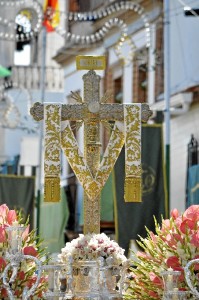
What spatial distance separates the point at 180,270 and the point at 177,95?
18.6 metres

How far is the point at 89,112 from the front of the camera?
17281 millimetres

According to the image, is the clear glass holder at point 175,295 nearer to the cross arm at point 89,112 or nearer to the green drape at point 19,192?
the cross arm at point 89,112

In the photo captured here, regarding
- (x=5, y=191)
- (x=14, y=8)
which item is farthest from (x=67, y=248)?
(x=14, y=8)

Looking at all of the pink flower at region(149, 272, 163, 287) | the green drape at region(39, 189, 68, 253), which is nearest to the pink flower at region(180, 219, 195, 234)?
the pink flower at region(149, 272, 163, 287)

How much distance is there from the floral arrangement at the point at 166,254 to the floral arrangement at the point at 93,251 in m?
0.29

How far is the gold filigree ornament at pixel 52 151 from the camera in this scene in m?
17.0

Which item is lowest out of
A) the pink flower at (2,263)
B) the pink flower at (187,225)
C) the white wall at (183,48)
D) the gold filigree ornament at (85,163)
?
the pink flower at (2,263)

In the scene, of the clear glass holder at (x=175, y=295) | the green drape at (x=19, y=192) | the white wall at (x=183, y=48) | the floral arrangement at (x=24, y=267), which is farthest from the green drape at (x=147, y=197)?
the clear glass holder at (x=175, y=295)

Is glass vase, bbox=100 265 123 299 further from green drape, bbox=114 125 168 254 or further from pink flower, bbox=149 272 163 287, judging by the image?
green drape, bbox=114 125 168 254

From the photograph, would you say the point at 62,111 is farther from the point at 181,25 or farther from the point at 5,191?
the point at 5,191

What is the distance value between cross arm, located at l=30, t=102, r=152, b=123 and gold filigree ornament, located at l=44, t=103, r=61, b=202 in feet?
0.22

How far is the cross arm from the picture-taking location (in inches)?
675

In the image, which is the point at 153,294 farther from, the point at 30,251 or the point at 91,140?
the point at 91,140

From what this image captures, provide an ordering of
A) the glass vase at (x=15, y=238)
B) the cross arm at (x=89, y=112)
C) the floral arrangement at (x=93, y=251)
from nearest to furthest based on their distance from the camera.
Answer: the glass vase at (x=15, y=238), the floral arrangement at (x=93, y=251), the cross arm at (x=89, y=112)
